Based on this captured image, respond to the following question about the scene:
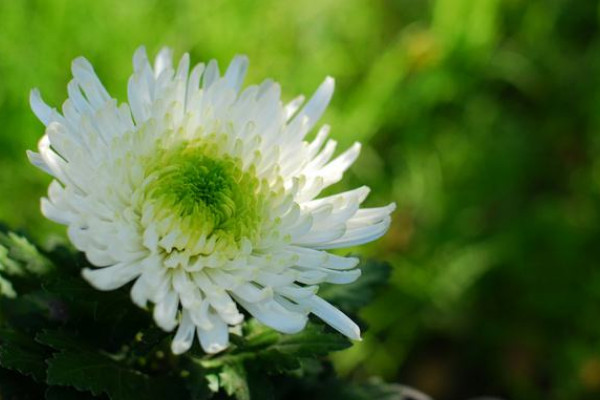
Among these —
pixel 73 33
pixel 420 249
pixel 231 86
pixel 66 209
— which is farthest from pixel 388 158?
pixel 66 209

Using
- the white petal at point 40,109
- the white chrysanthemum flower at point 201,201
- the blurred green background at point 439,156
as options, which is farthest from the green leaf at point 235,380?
the blurred green background at point 439,156

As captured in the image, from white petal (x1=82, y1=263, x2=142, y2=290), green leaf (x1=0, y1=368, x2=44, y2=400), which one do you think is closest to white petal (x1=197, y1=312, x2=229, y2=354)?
white petal (x1=82, y1=263, x2=142, y2=290)

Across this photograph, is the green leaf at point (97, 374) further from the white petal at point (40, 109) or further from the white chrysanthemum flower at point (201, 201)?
the white petal at point (40, 109)

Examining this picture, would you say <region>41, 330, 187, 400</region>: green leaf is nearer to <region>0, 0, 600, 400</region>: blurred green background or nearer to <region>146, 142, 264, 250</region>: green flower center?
<region>146, 142, 264, 250</region>: green flower center

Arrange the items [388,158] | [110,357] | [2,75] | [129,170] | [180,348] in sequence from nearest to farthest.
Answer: [180,348] < [129,170] < [110,357] < [2,75] < [388,158]

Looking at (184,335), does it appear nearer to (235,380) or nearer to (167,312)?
(167,312)

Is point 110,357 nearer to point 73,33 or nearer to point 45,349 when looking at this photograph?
point 45,349

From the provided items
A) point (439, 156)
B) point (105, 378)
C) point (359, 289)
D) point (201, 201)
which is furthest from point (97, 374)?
point (439, 156)
